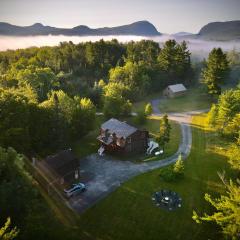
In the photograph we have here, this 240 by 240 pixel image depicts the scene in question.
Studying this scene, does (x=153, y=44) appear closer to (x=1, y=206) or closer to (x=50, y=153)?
(x=50, y=153)

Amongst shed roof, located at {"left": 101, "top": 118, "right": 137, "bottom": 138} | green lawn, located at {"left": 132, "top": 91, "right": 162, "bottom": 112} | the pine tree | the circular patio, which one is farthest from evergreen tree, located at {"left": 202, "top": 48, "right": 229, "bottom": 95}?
the circular patio

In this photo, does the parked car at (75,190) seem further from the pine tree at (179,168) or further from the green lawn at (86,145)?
the pine tree at (179,168)

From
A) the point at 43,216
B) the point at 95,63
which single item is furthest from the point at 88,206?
the point at 95,63

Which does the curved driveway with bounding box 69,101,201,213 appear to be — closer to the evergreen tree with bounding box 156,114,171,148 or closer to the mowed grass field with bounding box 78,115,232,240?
the mowed grass field with bounding box 78,115,232,240

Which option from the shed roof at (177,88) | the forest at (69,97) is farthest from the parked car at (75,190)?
the shed roof at (177,88)

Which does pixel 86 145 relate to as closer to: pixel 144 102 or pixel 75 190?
pixel 75 190

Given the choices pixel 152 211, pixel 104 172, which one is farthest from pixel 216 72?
pixel 152 211
